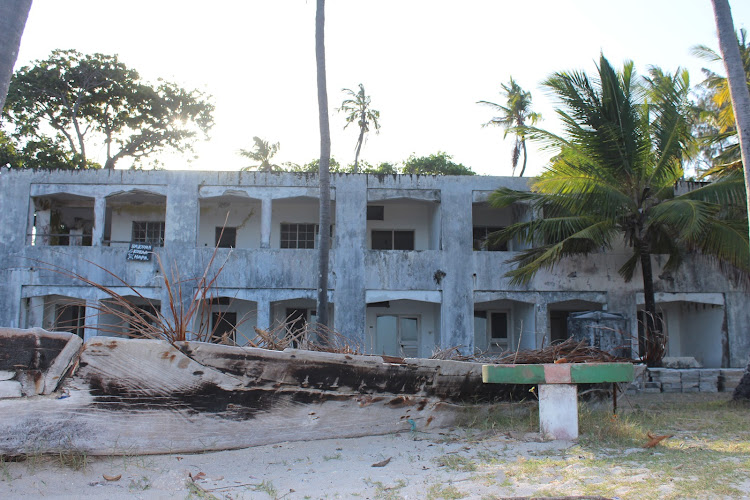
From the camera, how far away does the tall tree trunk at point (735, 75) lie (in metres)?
8.95

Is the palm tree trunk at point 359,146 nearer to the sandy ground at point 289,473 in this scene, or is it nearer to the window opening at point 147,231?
the window opening at point 147,231

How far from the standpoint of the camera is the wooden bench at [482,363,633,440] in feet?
20.0

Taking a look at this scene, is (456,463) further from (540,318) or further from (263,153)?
(263,153)

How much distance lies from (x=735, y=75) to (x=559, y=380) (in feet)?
19.5

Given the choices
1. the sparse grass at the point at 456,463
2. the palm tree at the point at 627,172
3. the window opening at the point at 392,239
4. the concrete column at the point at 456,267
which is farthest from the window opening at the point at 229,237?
the sparse grass at the point at 456,463

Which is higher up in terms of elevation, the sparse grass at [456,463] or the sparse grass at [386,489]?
the sparse grass at [456,463]

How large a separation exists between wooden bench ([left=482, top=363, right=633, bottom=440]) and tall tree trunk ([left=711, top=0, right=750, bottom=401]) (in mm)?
4492

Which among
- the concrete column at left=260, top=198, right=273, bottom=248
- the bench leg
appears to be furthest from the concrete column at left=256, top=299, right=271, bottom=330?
the bench leg

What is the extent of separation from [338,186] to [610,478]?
12769mm

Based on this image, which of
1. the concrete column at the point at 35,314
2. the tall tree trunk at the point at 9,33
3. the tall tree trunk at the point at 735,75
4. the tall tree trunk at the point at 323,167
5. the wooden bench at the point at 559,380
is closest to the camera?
the tall tree trunk at the point at 9,33

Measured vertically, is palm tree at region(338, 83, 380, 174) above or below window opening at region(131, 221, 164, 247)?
above

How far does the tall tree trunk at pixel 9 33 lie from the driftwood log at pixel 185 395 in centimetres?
224

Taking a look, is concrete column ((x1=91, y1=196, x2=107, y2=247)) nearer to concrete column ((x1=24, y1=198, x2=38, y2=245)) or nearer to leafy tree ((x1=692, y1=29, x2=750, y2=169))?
concrete column ((x1=24, y1=198, x2=38, y2=245))

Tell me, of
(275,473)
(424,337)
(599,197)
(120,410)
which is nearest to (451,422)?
(275,473)
